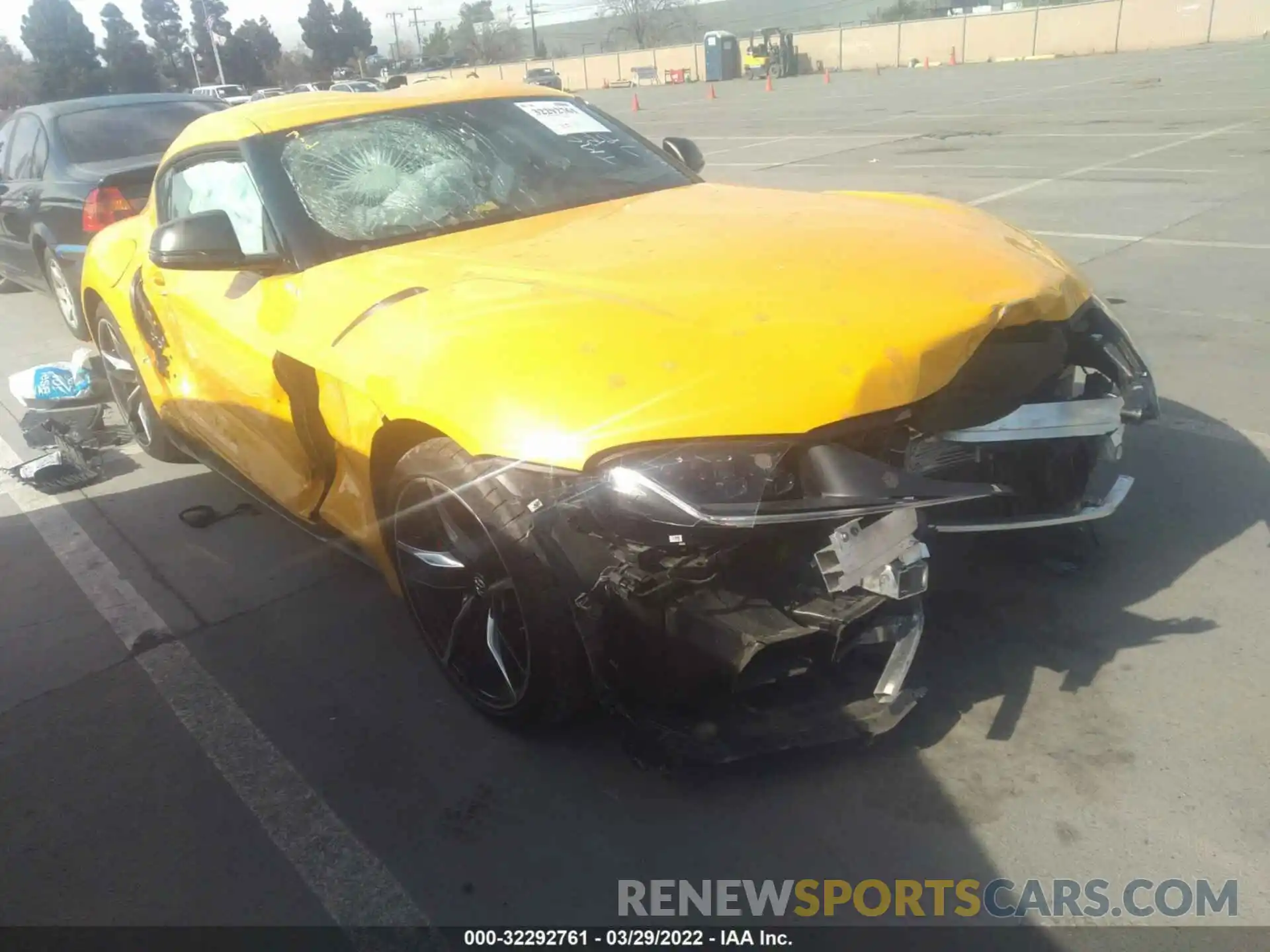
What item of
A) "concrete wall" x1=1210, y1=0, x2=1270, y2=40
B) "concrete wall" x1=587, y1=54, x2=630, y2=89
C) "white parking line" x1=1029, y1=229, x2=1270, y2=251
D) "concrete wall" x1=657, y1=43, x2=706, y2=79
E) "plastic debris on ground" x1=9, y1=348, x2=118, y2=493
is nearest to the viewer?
"plastic debris on ground" x1=9, y1=348, x2=118, y2=493

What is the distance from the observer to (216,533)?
421 centimetres

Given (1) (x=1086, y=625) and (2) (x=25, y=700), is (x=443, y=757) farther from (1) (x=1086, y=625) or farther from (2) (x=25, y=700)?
(1) (x=1086, y=625)

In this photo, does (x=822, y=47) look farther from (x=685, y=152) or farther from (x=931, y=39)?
(x=685, y=152)

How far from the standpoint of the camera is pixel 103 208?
6.61 meters

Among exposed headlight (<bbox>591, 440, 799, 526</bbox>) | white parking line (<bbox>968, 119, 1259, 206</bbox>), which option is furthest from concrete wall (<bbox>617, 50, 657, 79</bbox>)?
exposed headlight (<bbox>591, 440, 799, 526</bbox>)

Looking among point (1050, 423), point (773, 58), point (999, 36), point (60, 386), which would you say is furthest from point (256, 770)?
point (773, 58)

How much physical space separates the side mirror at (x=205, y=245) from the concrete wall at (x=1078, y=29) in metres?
43.3

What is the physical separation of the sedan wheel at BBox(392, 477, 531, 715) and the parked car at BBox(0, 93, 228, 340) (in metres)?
4.76

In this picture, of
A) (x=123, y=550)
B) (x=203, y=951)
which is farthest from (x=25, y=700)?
(x=203, y=951)

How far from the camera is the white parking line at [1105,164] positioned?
32.6ft

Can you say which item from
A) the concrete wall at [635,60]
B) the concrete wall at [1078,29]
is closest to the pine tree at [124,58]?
Result: the concrete wall at [635,60]

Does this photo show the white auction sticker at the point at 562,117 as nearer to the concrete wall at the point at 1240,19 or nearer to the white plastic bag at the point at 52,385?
the white plastic bag at the point at 52,385

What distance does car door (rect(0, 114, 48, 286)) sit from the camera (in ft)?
24.4

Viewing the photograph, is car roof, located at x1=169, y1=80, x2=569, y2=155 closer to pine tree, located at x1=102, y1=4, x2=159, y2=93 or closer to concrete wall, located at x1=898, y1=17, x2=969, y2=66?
concrete wall, located at x1=898, y1=17, x2=969, y2=66
